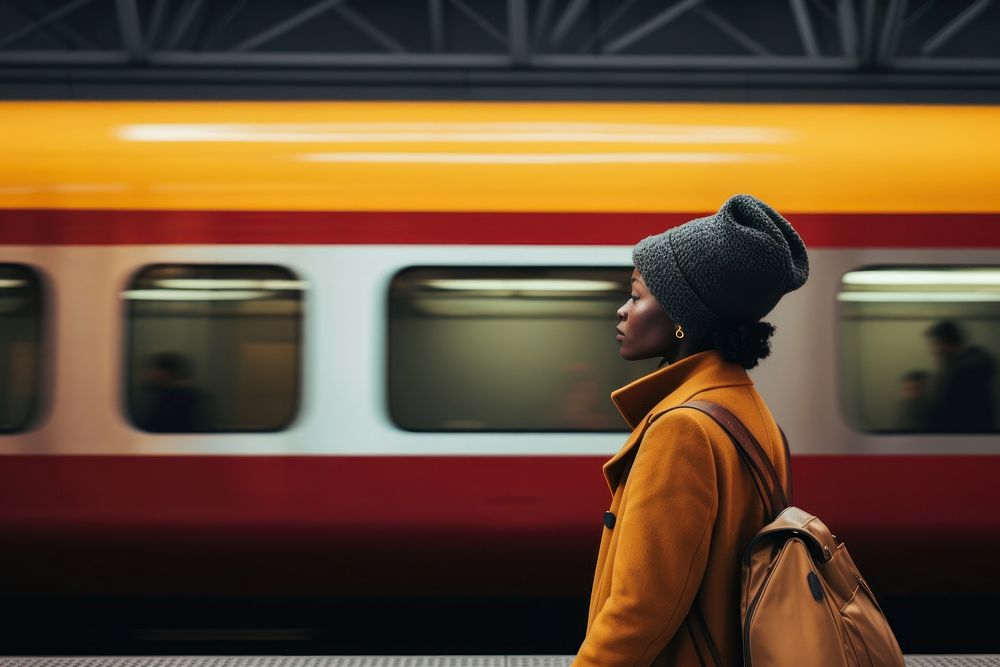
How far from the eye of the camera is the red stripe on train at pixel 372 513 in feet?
14.5

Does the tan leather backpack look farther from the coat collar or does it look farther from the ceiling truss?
the ceiling truss

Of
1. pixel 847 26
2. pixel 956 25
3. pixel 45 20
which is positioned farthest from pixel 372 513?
pixel 956 25

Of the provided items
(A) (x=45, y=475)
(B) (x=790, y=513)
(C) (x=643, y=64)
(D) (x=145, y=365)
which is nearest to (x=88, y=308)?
(D) (x=145, y=365)

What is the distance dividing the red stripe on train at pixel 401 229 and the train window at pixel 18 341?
187mm

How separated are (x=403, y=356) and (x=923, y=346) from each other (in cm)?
243

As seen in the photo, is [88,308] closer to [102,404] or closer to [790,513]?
[102,404]

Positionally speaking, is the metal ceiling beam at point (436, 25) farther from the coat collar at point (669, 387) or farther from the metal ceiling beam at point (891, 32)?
the coat collar at point (669, 387)

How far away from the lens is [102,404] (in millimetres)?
4441

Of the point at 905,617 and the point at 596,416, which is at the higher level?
the point at 596,416

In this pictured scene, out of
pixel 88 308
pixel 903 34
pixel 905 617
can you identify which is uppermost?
pixel 903 34

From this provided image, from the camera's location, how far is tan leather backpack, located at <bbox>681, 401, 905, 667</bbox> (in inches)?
53.2

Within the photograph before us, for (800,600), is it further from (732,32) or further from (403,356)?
(732,32)

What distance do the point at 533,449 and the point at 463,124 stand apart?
5.30 feet

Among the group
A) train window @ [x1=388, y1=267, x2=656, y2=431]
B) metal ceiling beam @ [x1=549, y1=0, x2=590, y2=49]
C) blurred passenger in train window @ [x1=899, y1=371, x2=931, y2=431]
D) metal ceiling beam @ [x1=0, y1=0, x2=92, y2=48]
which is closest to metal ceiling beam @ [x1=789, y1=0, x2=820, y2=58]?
metal ceiling beam @ [x1=549, y1=0, x2=590, y2=49]
